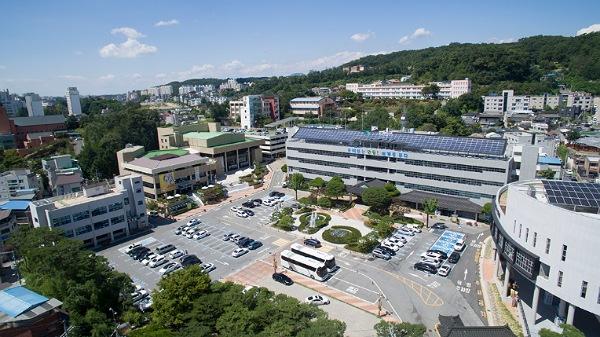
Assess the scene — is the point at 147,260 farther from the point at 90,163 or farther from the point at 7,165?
the point at 7,165

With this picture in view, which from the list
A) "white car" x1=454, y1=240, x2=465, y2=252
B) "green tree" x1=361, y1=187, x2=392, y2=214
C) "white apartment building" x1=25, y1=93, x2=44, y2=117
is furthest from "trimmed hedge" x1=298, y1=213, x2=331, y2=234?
"white apartment building" x1=25, y1=93, x2=44, y2=117

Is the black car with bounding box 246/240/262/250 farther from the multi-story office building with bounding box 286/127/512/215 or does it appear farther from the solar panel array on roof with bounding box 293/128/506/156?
the solar panel array on roof with bounding box 293/128/506/156

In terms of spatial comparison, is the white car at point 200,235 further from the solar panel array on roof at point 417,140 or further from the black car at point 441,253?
the black car at point 441,253

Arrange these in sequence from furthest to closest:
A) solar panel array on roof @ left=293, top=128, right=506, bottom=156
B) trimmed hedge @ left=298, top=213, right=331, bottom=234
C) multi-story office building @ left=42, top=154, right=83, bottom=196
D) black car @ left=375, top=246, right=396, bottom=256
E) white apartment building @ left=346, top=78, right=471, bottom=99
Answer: white apartment building @ left=346, top=78, right=471, bottom=99
multi-story office building @ left=42, top=154, right=83, bottom=196
solar panel array on roof @ left=293, top=128, right=506, bottom=156
trimmed hedge @ left=298, top=213, right=331, bottom=234
black car @ left=375, top=246, right=396, bottom=256

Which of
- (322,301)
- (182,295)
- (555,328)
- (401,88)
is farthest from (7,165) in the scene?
(401,88)

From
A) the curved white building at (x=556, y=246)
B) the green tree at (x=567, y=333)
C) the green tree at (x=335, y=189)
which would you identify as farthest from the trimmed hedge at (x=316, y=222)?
the green tree at (x=567, y=333)
